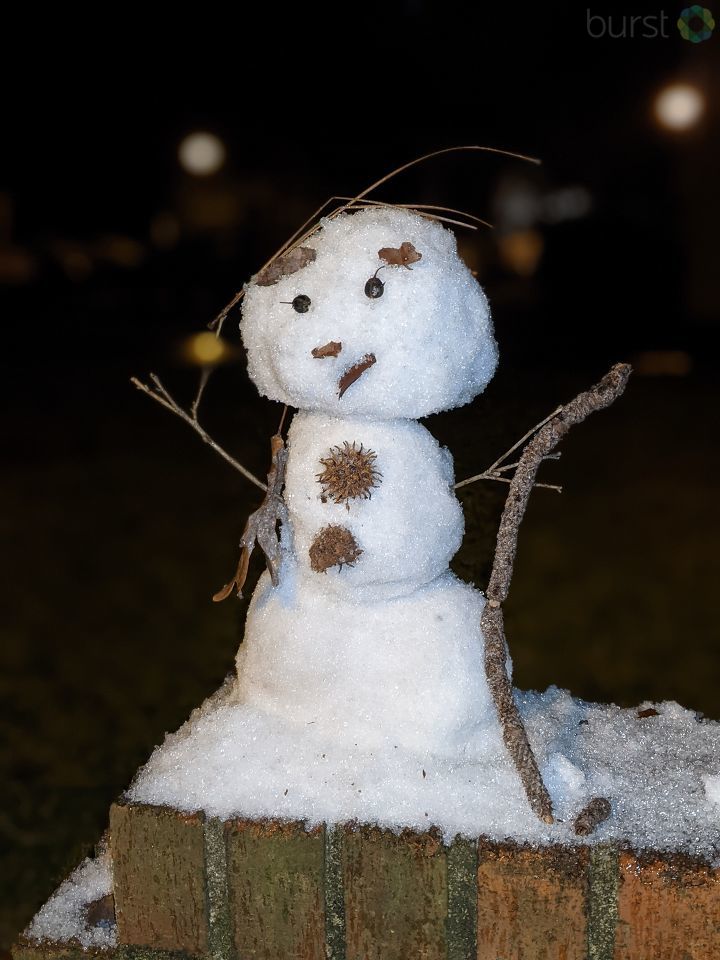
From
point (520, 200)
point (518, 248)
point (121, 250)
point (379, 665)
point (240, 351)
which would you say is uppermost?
point (520, 200)

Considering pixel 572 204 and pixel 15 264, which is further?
pixel 15 264

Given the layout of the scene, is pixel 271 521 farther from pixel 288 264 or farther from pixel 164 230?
pixel 164 230

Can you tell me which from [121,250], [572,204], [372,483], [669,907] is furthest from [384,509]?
[121,250]

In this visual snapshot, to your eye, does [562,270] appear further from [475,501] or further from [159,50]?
[475,501]

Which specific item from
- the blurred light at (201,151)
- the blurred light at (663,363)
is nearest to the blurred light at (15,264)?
the blurred light at (201,151)

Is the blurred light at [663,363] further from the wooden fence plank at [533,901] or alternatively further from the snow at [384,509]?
the wooden fence plank at [533,901]

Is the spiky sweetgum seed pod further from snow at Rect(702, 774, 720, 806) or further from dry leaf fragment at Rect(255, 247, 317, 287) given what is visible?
snow at Rect(702, 774, 720, 806)

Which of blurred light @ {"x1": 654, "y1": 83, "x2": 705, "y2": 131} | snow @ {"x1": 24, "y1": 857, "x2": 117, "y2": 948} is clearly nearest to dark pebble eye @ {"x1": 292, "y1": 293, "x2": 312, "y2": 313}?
snow @ {"x1": 24, "y1": 857, "x2": 117, "y2": 948}

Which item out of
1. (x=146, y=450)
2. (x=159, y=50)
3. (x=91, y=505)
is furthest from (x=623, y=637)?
(x=159, y=50)
